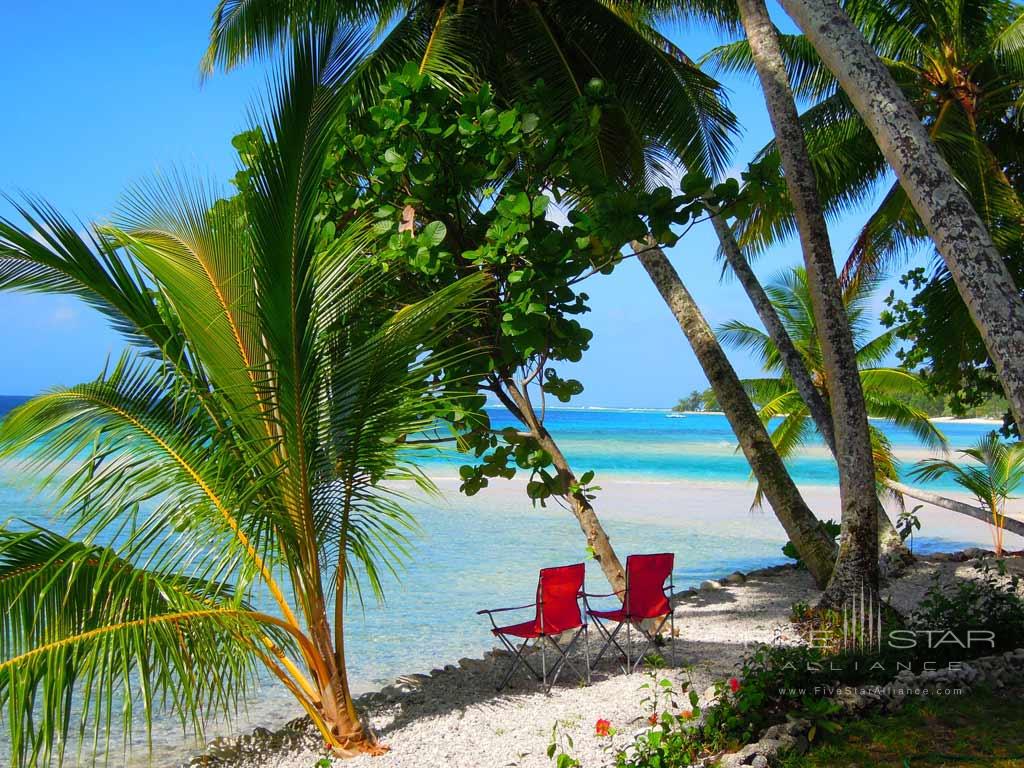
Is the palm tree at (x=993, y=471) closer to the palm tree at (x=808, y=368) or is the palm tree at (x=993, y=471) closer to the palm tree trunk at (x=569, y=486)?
the palm tree at (x=808, y=368)

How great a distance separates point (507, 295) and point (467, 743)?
101 inches

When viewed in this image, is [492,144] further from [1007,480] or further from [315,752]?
[1007,480]

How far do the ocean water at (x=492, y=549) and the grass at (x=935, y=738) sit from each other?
2191 millimetres

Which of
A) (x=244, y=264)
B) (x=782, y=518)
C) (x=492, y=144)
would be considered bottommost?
(x=782, y=518)

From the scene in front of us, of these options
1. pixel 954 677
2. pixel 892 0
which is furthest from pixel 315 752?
pixel 892 0

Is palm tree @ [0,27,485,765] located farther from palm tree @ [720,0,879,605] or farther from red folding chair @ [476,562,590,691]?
palm tree @ [720,0,879,605]

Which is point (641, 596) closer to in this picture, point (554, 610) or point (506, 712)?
point (554, 610)

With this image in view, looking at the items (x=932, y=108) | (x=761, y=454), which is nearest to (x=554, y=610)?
(x=761, y=454)

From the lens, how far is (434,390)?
15.0 ft

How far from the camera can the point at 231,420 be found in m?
4.36

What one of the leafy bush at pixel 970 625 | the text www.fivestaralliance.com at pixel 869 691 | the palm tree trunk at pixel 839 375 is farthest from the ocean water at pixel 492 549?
the leafy bush at pixel 970 625

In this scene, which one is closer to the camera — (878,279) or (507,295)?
(507,295)

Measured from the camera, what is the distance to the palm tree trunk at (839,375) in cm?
583

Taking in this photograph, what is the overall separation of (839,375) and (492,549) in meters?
8.99
